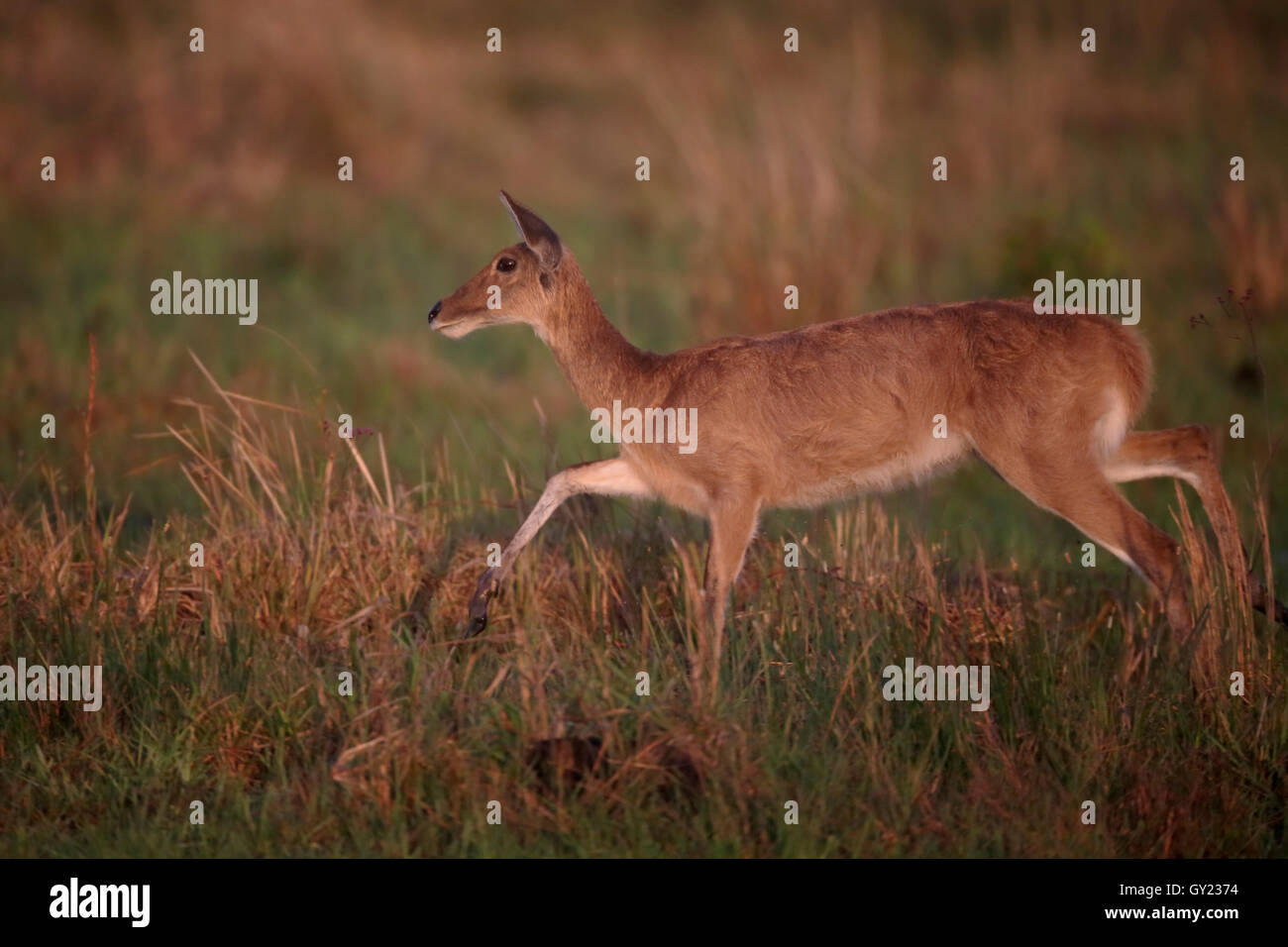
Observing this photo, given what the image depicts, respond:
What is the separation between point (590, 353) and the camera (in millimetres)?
7695

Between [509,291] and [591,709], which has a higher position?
[509,291]

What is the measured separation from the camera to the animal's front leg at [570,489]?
716cm

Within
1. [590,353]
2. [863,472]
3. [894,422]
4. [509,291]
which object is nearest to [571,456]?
[590,353]

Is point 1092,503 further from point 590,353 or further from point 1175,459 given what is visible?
point 590,353

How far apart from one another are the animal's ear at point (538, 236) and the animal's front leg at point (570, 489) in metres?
0.98

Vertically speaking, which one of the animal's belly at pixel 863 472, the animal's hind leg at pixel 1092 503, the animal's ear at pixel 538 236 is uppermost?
the animal's ear at pixel 538 236

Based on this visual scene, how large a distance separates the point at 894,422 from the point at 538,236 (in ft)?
6.03

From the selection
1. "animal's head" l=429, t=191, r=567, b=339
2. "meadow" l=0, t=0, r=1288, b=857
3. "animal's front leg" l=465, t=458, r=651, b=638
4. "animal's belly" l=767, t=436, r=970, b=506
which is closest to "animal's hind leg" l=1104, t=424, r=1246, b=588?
"meadow" l=0, t=0, r=1288, b=857

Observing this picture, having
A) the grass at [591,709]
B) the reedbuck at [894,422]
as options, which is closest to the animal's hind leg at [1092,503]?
the reedbuck at [894,422]

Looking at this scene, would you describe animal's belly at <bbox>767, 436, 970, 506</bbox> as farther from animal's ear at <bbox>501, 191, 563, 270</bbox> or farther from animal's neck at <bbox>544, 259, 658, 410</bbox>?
animal's ear at <bbox>501, 191, 563, 270</bbox>

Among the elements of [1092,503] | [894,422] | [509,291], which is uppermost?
[509,291]

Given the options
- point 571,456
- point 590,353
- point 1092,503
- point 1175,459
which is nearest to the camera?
point 1092,503

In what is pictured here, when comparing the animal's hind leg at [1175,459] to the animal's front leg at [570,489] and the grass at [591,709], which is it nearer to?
the grass at [591,709]
